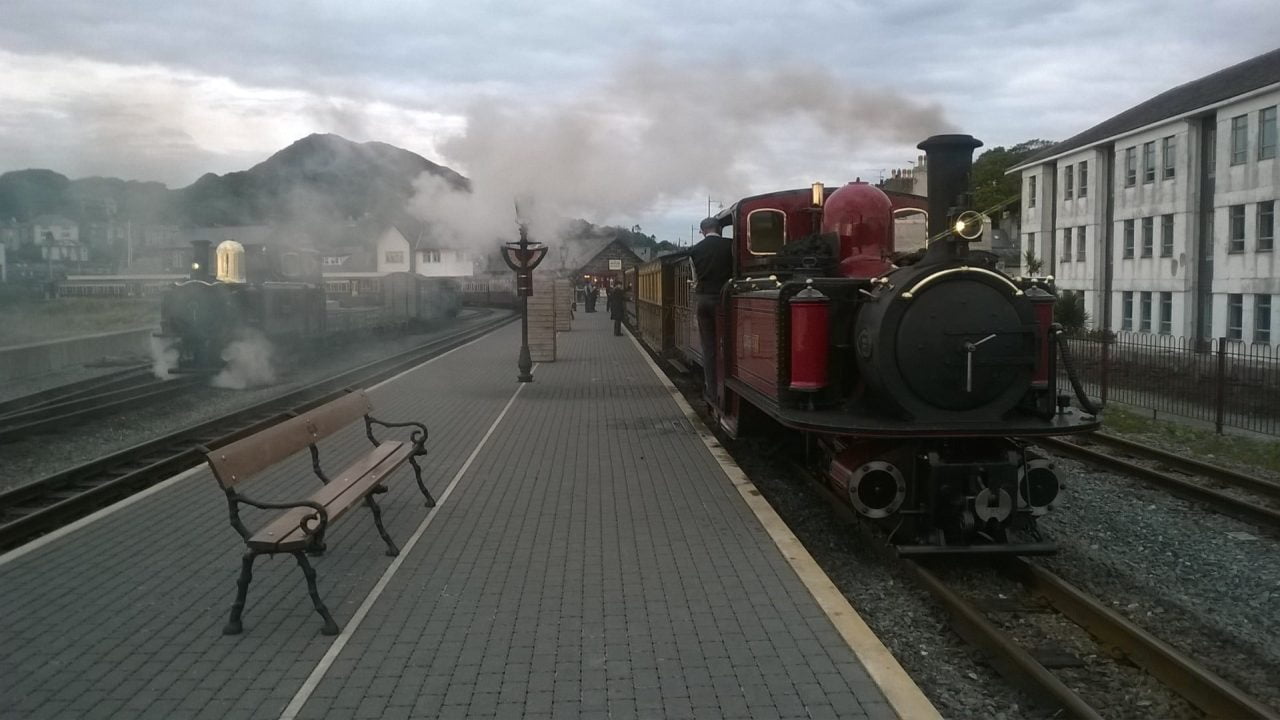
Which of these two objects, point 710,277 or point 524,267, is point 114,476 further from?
point 524,267

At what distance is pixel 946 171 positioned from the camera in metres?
6.12

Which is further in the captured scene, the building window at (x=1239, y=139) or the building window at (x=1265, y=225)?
the building window at (x=1239, y=139)

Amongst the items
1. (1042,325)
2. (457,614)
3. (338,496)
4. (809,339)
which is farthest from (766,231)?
(457,614)

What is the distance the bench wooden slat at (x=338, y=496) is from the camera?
16.0 feet

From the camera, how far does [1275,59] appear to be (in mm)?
26438

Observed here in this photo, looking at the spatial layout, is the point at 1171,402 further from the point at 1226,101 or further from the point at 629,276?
the point at 629,276

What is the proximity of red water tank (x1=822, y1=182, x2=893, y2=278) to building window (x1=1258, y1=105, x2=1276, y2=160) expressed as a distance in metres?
22.2

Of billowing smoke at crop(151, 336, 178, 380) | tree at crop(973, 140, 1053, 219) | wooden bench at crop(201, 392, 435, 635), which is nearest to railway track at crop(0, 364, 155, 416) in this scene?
billowing smoke at crop(151, 336, 178, 380)

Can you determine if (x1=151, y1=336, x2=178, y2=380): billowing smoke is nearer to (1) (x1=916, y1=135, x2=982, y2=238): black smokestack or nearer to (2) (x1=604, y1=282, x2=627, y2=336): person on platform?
(2) (x1=604, y1=282, x2=627, y2=336): person on platform

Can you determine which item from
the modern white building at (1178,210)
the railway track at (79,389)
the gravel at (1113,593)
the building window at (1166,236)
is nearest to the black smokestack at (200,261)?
the railway track at (79,389)

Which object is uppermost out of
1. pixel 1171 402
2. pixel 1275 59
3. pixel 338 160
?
pixel 1275 59

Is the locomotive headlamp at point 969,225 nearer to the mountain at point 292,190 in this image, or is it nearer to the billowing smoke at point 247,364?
the billowing smoke at point 247,364

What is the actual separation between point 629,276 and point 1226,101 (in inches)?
816

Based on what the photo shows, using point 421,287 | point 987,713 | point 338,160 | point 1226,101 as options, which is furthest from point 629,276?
point 987,713
